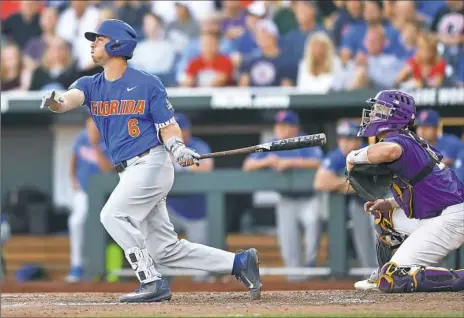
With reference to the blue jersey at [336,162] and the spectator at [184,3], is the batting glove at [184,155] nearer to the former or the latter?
the blue jersey at [336,162]

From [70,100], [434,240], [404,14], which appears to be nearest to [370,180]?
[434,240]

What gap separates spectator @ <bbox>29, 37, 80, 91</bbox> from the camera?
12625 millimetres

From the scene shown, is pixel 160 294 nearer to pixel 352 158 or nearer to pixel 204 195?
pixel 352 158

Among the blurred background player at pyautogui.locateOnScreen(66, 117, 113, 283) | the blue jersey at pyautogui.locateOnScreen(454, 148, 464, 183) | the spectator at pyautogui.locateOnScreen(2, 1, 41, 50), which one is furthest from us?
the spectator at pyautogui.locateOnScreen(2, 1, 41, 50)

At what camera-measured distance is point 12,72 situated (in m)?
12.8

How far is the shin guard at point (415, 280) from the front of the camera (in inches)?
273

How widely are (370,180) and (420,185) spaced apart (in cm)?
32

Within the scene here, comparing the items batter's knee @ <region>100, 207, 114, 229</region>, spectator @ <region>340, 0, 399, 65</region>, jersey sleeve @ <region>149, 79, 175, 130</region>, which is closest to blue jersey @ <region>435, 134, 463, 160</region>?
spectator @ <region>340, 0, 399, 65</region>

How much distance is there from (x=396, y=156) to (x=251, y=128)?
19.8ft

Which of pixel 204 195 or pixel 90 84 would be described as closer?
pixel 90 84

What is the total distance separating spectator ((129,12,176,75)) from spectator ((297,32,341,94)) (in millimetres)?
1648

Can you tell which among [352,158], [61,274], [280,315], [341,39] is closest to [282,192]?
[341,39]

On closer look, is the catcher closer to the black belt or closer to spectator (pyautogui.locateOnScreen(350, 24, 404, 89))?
the black belt

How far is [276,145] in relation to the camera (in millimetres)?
6621
